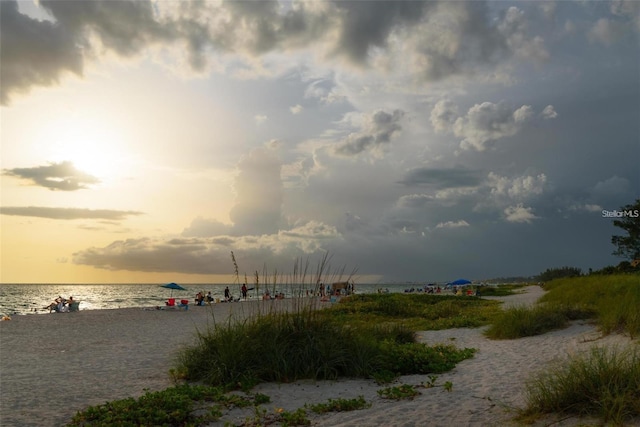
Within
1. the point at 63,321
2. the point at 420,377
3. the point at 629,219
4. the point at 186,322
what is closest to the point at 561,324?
the point at 420,377

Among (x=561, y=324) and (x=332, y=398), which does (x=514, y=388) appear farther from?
(x=561, y=324)

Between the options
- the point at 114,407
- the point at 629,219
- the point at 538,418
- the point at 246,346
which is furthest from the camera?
the point at 629,219

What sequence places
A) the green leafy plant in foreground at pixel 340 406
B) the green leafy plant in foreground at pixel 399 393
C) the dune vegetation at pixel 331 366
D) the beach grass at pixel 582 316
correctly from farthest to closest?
1. the beach grass at pixel 582 316
2. the green leafy plant in foreground at pixel 399 393
3. the green leafy plant in foreground at pixel 340 406
4. the dune vegetation at pixel 331 366

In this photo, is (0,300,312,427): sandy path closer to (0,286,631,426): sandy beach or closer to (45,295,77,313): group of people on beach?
(0,286,631,426): sandy beach

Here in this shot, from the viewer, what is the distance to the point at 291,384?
28.9 feet

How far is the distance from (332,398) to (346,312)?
15829mm

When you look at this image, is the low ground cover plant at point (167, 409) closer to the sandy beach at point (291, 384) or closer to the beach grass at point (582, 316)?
the sandy beach at point (291, 384)

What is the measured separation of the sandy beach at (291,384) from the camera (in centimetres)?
690

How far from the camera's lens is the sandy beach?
22.6 ft

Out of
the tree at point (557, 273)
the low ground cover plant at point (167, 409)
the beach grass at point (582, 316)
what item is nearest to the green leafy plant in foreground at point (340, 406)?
the low ground cover plant at point (167, 409)


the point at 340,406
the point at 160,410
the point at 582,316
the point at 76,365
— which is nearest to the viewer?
the point at 160,410

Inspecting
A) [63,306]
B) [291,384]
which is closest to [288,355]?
[291,384]

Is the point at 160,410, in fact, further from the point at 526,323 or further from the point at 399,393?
the point at 526,323

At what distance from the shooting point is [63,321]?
2692cm
